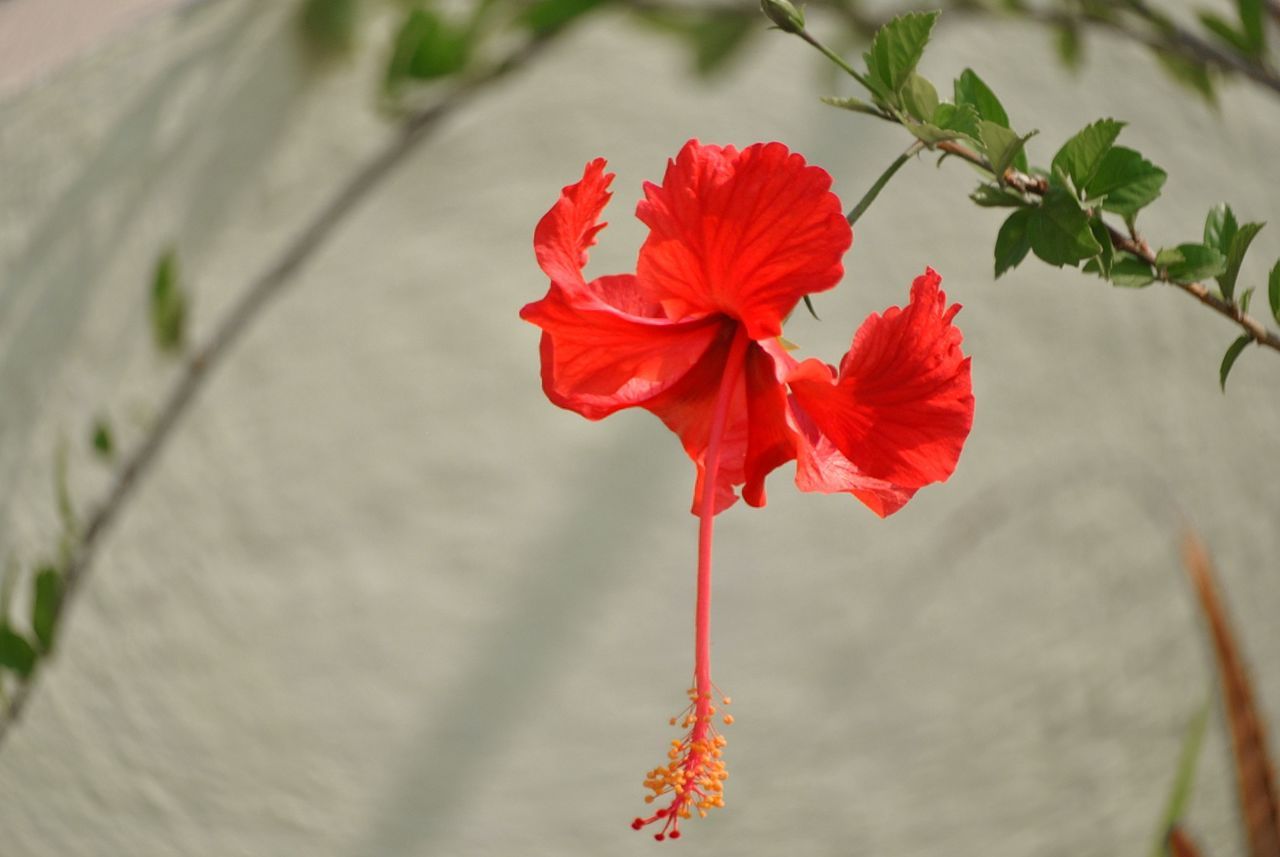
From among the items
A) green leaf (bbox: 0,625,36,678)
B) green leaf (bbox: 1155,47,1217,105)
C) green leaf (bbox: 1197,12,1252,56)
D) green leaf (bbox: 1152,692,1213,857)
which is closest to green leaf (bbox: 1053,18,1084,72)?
green leaf (bbox: 1155,47,1217,105)

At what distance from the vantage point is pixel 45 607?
1.13 metres

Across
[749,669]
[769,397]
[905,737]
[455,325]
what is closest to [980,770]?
[905,737]

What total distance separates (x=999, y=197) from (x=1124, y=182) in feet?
0.16

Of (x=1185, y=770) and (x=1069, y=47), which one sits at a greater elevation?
(x=1069, y=47)

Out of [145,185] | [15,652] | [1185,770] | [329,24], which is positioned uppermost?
[329,24]

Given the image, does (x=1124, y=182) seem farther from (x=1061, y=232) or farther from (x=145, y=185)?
(x=145, y=185)

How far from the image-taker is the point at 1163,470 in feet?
5.19

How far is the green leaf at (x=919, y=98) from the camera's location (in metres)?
0.44

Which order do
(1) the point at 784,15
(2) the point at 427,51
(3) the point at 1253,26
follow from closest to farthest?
(1) the point at 784,15 → (3) the point at 1253,26 → (2) the point at 427,51

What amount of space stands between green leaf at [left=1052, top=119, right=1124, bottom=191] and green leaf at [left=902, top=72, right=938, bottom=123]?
5 centimetres

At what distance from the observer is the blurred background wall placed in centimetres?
133

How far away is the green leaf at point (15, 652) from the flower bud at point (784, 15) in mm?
957

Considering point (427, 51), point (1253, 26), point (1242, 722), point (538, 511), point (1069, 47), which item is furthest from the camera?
point (1242, 722)

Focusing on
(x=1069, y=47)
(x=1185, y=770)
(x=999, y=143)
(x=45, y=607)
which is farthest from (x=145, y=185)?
(x=1185, y=770)
